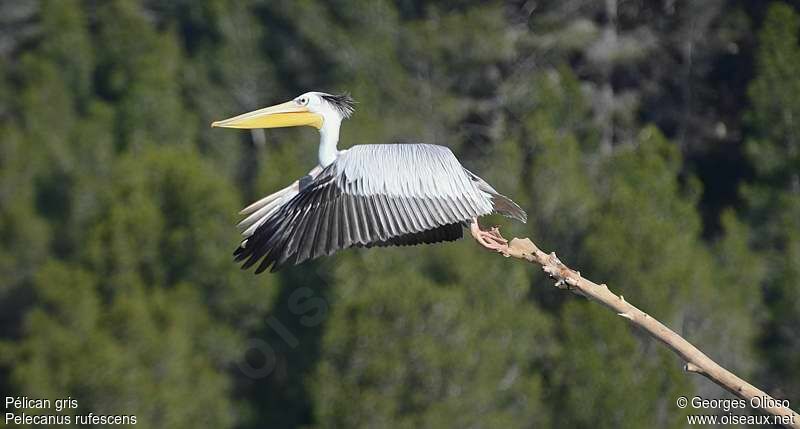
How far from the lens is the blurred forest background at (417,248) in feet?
73.6

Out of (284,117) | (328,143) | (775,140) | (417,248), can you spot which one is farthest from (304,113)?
(775,140)

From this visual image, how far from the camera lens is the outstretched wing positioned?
7.62 meters

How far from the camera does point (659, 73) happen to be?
90.3 ft

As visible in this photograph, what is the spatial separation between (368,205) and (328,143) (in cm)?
58

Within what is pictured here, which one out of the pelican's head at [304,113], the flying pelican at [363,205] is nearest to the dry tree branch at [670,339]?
the flying pelican at [363,205]

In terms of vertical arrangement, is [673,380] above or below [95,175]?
below

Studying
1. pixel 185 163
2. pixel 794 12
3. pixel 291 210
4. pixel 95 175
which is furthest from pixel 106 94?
pixel 291 210

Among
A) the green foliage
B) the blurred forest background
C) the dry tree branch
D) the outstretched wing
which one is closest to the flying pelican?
the outstretched wing

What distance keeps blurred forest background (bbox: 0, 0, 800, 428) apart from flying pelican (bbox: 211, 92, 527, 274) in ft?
44.4

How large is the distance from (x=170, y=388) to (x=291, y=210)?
17.4m

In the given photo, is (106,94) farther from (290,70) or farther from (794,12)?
(794,12)

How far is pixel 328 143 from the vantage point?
8266 mm

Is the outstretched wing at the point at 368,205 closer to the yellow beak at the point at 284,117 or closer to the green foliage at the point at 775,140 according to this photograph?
the yellow beak at the point at 284,117

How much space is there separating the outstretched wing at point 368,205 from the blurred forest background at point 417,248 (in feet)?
44.5
